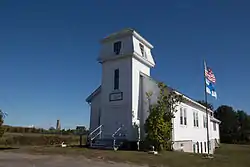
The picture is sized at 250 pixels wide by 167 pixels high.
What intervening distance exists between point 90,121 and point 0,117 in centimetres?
1016

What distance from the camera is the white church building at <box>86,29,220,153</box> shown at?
22.6 meters

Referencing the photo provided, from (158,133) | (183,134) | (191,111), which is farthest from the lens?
(191,111)

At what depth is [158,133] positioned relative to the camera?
67.2 feet

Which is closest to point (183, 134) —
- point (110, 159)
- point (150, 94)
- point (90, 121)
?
point (150, 94)

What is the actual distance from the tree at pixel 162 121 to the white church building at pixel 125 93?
4.82 feet

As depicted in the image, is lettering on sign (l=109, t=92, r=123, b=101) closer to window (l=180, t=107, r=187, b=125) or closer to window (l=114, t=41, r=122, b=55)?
window (l=114, t=41, r=122, b=55)

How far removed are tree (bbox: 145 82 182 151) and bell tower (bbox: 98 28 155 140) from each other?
2.05 metres

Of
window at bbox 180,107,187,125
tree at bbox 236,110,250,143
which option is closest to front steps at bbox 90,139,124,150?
window at bbox 180,107,187,125

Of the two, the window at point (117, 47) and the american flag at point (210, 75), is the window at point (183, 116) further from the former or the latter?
the window at point (117, 47)

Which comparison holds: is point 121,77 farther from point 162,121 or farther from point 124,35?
point 162,121

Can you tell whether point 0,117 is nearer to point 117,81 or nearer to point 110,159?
point 110,159

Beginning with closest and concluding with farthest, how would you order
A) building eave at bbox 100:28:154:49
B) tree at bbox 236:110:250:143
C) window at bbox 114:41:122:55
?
building eave at bbox 100:28:154:49 < window at bbox 114:41:122:55 < tree at bbox 236:110:250:143

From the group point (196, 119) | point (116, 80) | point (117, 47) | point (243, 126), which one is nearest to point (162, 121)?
point (116, 80)

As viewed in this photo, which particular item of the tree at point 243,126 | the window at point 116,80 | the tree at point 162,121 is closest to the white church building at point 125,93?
the window at point 116,80
